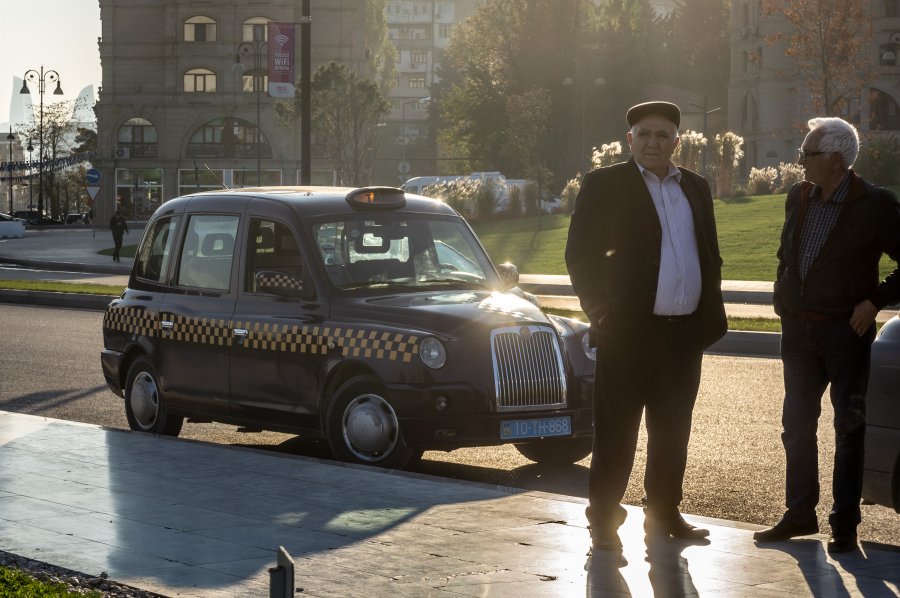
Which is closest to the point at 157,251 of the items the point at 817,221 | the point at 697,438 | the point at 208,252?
the point at 208,252

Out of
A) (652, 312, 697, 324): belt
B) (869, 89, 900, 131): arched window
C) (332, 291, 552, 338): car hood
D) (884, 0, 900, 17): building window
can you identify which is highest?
(884, 0, 900, 17): building window

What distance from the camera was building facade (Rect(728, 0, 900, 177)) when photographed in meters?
88.6

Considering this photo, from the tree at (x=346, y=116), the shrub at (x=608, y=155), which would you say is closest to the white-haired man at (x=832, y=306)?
the shrub at (x=608, y=155)

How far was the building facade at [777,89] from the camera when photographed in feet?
291

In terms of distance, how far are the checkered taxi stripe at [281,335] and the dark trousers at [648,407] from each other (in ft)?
8.09

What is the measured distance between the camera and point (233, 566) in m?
6.30

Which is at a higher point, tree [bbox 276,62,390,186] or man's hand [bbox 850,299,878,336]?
tree [bbox 276,62,390,186]

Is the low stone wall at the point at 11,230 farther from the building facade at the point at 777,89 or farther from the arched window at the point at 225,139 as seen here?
the building facade at the point at 777,89

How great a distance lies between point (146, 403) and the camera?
11.2m

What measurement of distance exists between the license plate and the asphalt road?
34cm

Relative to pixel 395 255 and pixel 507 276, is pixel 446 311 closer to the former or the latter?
pixel 395 255

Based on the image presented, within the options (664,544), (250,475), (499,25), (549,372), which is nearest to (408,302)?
(549,372)

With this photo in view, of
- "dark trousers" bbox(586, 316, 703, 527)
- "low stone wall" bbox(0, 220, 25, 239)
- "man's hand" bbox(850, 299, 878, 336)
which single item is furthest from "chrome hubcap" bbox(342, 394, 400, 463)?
"low stone wall" bbox(0, 220, 25, 239)

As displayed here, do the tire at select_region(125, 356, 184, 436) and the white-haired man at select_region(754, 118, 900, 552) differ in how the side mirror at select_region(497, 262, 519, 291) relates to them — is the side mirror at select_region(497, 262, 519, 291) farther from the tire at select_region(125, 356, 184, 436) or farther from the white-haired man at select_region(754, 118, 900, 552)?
the white-haired man at select_region(754, 118, 900, 552)
